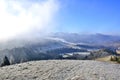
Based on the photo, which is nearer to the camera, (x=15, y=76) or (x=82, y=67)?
(x=15, y=76)

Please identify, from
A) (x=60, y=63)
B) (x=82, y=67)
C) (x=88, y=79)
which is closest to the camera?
(x=88, y=79)

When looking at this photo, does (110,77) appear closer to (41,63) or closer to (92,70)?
(92,70)

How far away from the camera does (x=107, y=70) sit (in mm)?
26438

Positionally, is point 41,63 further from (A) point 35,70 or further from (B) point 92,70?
(B) point 92,70

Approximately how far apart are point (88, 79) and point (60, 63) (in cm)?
644

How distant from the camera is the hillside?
79.3ft

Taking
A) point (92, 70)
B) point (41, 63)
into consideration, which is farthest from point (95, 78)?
point (41, 63)

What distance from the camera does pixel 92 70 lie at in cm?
2580

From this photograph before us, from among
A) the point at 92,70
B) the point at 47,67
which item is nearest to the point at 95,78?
the point at 92,70

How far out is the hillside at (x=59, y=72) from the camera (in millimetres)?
24172

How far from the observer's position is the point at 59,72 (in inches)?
1003

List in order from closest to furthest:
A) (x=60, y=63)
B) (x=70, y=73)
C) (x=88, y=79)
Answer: (x=88, y=79)
(x=70, y=73)
(x=60, y=63)

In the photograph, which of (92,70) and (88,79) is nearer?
(88,79)

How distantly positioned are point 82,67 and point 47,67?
11.4 feet
